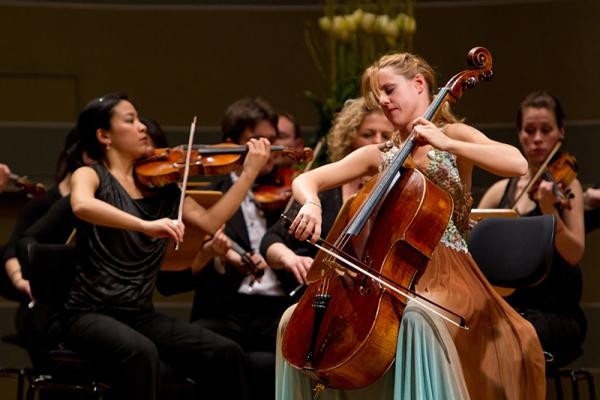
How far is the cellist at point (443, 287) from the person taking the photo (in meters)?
2.57

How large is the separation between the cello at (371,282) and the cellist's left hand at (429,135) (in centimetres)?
3

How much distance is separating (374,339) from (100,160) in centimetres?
153

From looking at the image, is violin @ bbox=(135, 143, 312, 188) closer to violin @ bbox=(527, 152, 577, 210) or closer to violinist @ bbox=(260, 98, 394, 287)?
violinist @ bbox=(260, 98, 394, 287)

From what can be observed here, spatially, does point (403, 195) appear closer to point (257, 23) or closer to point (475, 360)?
point (475, 360)

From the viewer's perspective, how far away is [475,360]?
2.71 m

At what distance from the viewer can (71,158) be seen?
12.9 ft

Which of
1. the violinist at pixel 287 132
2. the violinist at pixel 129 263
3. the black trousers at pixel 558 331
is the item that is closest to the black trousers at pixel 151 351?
the violinist at pixel 129 263

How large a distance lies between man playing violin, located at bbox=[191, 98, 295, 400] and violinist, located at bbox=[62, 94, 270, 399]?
0.24 metres

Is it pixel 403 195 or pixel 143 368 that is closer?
pixel 403 195

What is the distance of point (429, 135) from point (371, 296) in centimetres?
39

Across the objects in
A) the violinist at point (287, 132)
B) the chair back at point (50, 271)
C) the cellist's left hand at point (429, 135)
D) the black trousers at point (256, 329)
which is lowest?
the black trousers at point (256, 329)

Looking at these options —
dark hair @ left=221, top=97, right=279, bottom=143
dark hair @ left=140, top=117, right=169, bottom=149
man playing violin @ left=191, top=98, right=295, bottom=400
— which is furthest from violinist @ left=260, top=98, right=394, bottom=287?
dark hair @ left=140, top=117, right=169, bottom=149

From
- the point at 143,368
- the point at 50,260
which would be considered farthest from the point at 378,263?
the point at 50,260

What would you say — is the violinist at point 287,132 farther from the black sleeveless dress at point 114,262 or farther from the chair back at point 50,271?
the chair back at point 50,271
